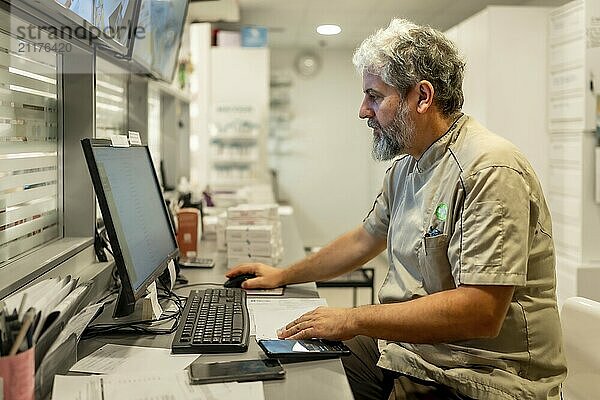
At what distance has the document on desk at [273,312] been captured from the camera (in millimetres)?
1513

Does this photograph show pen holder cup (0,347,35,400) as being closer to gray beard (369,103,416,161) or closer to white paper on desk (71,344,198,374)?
white paper on desk (71,344,198,374)

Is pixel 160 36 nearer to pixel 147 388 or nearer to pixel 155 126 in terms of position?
pixel 155 126

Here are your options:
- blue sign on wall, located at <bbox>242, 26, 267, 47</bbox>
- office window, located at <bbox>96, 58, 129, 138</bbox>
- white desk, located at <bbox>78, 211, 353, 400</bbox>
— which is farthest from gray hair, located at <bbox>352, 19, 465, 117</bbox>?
blue sign on wall, located at <bbox>242, 26, 267, 47</bbox>

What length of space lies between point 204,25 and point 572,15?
3252 mm

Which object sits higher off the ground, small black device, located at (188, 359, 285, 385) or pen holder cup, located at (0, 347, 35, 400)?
pen holder cup, located at (0, 347, 35, 400)

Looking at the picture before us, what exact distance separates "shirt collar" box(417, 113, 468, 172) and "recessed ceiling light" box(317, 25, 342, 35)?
503cm

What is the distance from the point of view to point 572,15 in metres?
3.66

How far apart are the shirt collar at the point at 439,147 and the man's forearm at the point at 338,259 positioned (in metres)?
0.40

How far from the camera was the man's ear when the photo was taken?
1.62m

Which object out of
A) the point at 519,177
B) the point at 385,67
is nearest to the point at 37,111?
the point at 385,67

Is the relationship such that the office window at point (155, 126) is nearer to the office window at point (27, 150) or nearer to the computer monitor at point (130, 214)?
the office window at point (27, 150)

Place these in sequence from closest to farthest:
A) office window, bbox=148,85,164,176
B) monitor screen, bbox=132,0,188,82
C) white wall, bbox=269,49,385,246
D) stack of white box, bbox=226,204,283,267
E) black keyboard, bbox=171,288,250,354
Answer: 1. black keyboard, bbox=171,288,250,354
2. stack of white box, bbox=226,204,283,267
3. monitor screen, bbox=132,0,188,82
4. office window, bbox=148,85,164,176
5. white wall, bbox=269,49,385,246

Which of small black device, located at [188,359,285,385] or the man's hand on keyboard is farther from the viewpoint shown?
the man's hand on keyboard

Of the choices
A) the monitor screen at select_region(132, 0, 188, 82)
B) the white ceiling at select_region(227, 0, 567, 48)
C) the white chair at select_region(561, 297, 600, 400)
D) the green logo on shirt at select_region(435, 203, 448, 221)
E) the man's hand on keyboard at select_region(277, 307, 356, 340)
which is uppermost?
the white ceiling at select_region(227, 0, 567, 48)
